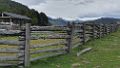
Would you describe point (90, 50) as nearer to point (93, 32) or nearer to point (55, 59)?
point (55, 59)

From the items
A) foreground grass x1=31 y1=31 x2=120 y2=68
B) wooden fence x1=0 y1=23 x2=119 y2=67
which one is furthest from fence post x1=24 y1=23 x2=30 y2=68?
foreground grass x1=31 y1=31 x2=120 y2=68

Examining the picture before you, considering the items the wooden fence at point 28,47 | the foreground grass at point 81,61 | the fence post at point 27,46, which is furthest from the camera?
the foreground grass at point 81,61

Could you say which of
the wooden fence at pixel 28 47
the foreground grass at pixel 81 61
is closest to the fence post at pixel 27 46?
the wooden fence at pixel 28 47

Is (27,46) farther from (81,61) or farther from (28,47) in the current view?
(81,61)

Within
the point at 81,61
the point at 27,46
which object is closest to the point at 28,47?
the point at 27,46

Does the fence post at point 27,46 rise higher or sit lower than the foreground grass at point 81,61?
higher

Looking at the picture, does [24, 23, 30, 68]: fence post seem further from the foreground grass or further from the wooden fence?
the foreground grass

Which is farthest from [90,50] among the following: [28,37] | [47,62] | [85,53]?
[28,37]

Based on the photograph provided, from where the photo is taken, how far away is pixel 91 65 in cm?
1346

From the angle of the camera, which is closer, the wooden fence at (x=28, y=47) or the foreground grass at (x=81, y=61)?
the wooden fence at (x=28, y=47)

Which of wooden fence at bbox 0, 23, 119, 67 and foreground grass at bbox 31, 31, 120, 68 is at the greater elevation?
wooden fence at bbox 0, 23, 119, 67

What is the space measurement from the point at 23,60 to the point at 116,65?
3.55 m

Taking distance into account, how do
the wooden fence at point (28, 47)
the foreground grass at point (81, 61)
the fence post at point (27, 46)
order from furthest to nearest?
the foreground grass at point (81, 61), the fence post at point (27, 46), the wooden fence at point (28, 47)

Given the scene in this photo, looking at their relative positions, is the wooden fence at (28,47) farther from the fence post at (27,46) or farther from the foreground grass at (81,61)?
the foreground grass at (81,61)
